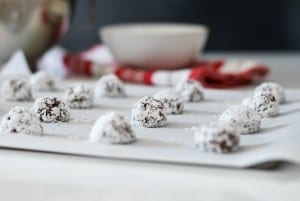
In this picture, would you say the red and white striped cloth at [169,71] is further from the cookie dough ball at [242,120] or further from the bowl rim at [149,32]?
the cookie dough ball at [242,120]

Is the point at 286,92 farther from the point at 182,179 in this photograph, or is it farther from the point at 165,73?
the point at 182,179

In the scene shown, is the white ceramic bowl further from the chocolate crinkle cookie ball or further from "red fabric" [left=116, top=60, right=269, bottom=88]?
the chocolate crinkle cookie ball

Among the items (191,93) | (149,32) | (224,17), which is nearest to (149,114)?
(191,93)

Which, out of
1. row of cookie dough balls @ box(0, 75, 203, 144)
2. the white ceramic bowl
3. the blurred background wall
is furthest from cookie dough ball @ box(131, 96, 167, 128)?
the blurred background wall

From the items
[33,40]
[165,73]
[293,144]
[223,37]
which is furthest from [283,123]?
[223,37]

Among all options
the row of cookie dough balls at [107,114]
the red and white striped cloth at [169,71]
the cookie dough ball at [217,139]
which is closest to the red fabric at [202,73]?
the red and white striped cloth at [169,71]

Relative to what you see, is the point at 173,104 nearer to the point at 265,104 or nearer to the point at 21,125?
the point at 265,104

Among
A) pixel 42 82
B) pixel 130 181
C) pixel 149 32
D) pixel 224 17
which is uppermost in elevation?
pixel 224 17
